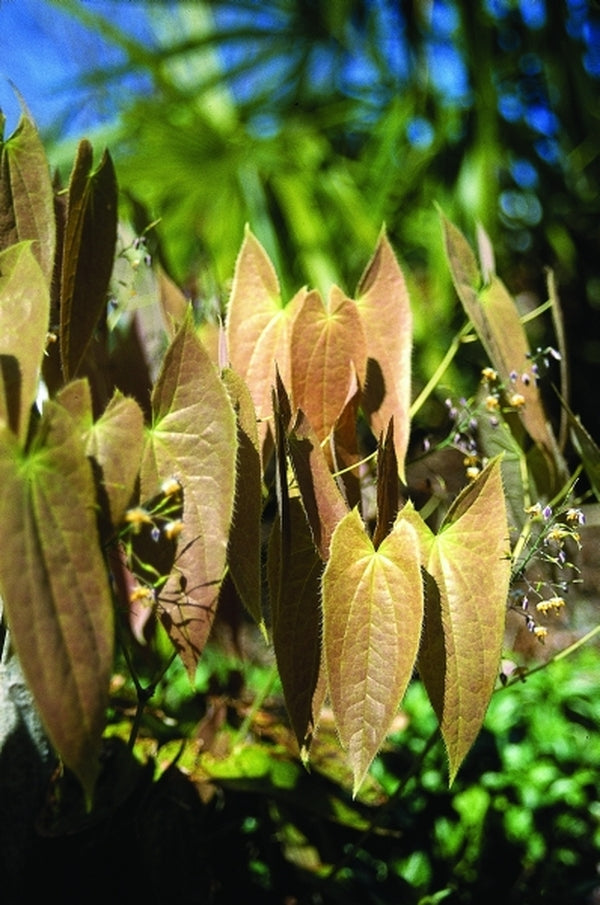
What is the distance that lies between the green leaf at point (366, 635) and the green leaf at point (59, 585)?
0.47ft

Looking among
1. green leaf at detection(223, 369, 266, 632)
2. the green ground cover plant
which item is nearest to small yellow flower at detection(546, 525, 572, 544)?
the green ground cover plant

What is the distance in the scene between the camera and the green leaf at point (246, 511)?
523 millimetres

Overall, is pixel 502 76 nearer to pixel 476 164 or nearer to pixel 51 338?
pixel 476 164

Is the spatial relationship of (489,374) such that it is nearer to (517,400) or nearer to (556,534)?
(517,400)

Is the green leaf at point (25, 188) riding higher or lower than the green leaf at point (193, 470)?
higher

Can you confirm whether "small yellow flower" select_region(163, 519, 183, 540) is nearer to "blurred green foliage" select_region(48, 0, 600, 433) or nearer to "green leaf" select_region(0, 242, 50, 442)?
"green leaf" select_region(0, 242, 50, 442)

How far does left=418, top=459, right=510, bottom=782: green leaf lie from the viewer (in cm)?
53

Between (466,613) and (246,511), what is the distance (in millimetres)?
144

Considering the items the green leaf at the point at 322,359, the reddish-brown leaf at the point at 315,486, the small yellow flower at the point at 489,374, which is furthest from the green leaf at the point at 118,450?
the small yellow flower at the point at 489,374

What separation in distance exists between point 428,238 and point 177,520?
231cm

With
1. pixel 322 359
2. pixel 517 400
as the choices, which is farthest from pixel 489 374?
pixel 322 359

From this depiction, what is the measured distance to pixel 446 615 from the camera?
Answer: 0.54 metres

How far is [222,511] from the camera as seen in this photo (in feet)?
1.54

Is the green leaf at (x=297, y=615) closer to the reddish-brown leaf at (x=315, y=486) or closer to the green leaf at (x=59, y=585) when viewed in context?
the reddish-brown leaf at (x=315, y=486)
